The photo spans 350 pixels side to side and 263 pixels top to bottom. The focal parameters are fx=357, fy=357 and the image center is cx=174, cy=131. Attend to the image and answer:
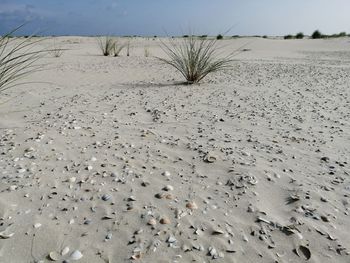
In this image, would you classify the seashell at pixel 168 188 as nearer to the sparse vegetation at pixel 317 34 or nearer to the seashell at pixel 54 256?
the seashell at pixel 54 256

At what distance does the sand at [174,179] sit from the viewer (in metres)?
1.67

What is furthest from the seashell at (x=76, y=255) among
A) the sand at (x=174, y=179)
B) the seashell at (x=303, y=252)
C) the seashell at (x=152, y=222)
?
the seashell at (x=303, y=252)

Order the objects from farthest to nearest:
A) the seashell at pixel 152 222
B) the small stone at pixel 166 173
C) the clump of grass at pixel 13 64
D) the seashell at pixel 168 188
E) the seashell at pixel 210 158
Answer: the clump of grass at pixel 13 64
the seashell at pixel 210 158
the small stone at pixel 166 173
the seashell at pixel 168 188
the seashell at pixel 152 222

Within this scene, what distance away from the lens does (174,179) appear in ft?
7.36

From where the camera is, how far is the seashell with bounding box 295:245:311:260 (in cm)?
163

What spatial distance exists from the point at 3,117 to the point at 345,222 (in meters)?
3.08

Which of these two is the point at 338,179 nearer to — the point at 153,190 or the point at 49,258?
the point at 153,190

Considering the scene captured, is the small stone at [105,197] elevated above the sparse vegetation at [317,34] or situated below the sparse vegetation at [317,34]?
above

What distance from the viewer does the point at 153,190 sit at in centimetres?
211

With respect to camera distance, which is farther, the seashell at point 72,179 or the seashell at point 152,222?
the seashell at point 72,179

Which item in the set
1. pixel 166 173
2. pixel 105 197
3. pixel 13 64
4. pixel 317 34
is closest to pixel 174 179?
pixel 166 173

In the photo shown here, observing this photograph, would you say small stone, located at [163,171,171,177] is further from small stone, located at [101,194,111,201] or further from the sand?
small stone, located at [101,194,111,201]

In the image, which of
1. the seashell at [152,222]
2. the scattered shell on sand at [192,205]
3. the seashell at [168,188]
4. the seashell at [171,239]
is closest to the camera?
the seashell at [171,239]

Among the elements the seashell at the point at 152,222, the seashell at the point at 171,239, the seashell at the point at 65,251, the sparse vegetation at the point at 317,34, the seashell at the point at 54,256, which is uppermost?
the seashell at the point at 152,222
